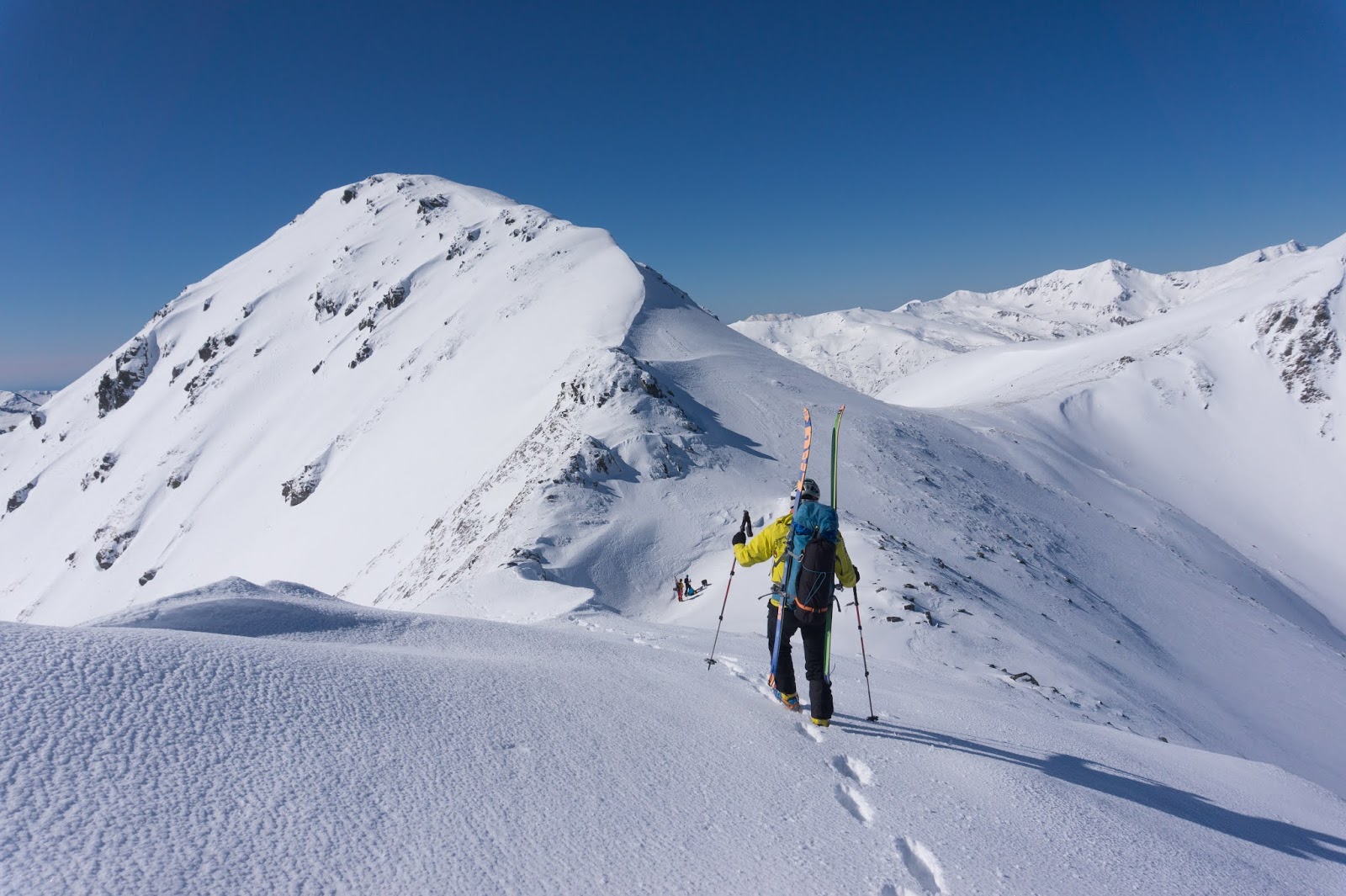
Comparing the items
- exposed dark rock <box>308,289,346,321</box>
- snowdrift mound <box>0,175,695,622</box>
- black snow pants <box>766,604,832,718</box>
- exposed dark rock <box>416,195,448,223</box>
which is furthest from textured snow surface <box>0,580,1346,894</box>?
exposed dark rock <box>416,195,448,223</box>

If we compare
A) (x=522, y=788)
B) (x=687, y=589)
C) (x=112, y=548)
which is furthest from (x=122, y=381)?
(x=522, y=788)

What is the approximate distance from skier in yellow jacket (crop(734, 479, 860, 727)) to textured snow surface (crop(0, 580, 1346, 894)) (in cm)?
28

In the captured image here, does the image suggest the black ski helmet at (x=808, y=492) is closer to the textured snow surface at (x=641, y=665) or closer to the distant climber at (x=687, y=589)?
the textured snow surface at (x=641, y=665)

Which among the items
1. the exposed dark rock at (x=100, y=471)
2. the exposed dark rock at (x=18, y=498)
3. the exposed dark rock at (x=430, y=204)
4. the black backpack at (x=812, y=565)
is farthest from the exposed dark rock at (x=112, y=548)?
the black backpack at (x=812, y=565)

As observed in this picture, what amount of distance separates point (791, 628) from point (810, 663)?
48 cm

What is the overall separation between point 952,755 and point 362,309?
74530mm

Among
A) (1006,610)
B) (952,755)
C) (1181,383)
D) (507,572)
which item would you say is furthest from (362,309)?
(1181,383)

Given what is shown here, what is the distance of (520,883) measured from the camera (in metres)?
3.24

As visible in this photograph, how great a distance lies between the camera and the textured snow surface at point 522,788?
118 inches

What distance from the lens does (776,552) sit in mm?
7203

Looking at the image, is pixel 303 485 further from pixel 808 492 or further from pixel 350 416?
pixel 808 492

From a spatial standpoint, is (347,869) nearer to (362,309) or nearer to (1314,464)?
(362,309)

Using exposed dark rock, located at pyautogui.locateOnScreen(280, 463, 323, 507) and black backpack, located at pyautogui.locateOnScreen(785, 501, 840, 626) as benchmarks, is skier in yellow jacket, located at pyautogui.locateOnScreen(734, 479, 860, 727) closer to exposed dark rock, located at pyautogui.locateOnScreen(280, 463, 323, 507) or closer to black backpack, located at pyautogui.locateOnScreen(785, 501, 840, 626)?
black backpack, located at pyautogui.locateOnScreen(785, 501, 840, 626)

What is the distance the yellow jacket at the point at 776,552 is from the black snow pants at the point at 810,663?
0.31m
